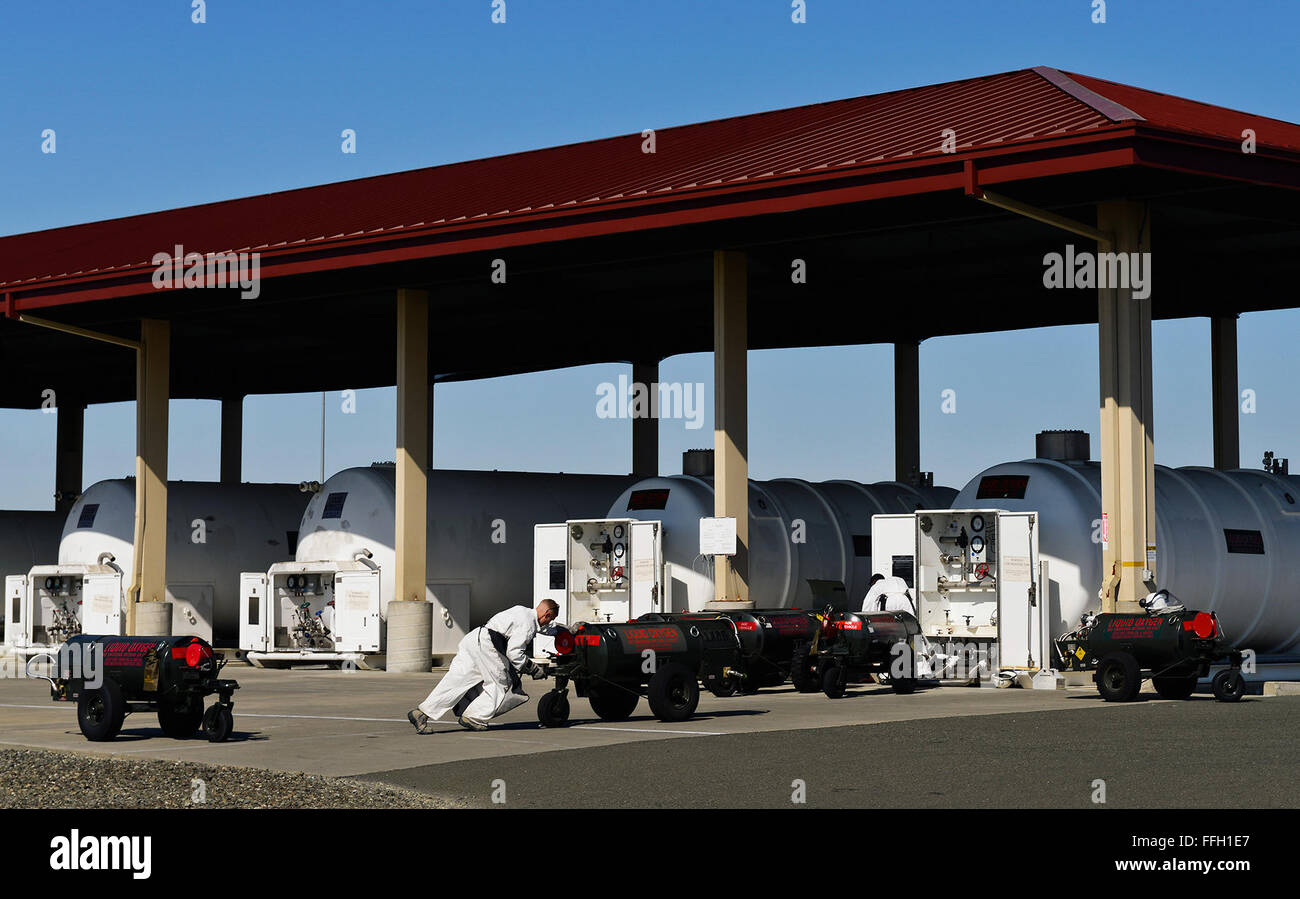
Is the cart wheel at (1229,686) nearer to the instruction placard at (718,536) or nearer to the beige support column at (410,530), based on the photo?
the instruction placard at (718,536)

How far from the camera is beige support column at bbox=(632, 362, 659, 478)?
141 ft

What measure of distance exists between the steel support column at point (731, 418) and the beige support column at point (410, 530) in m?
5.95

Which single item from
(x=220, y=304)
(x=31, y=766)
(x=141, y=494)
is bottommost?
(x=31, y=766)

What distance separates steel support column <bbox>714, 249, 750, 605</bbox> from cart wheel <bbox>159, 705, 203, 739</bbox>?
35.1ft

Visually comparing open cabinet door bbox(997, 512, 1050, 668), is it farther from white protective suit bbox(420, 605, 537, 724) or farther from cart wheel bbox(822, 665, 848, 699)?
white protective suit bbox(420, 605, 537, 724)

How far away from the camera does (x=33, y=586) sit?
35500 mm

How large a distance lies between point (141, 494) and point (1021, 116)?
62.0 ft

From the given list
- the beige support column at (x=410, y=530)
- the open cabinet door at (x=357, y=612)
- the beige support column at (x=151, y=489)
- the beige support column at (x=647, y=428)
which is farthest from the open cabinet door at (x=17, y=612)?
the beige support column at (x=647, y=428)

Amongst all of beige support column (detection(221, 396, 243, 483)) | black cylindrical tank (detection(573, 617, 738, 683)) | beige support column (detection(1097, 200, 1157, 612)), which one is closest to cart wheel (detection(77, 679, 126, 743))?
black cylindrical tank (detection(573, 617, 738, 683))

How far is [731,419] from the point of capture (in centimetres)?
2698

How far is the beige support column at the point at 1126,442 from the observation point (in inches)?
897

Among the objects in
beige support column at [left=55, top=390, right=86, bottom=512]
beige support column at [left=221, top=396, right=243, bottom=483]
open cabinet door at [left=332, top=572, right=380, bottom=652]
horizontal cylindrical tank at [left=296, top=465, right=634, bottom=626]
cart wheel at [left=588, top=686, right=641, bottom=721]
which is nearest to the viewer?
cart wheel at [left=588, top=686, right=641, bottom=721]
